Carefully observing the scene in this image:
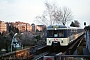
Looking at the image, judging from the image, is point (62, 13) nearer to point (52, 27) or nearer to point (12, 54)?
point (52, 27)

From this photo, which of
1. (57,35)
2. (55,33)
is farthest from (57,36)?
(55,33)

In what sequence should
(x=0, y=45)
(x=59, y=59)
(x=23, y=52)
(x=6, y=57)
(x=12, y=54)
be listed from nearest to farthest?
(x=59, y=59)
(x=6, y=57)
(x=12, y=54)
(x=23, y=52)
(x=0, y=45)

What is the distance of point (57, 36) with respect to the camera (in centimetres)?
2034

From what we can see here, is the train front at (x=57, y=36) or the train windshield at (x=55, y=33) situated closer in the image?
the train front at (x=57, y=36)

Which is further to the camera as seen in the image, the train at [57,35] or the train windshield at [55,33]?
the train windshield at [55,33]

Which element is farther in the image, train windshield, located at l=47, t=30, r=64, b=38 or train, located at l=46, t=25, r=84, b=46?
train windshield, located at l=47, t=30, r=64, b=38

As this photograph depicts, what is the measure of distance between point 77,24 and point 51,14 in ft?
149

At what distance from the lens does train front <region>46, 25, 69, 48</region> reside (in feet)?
65.9

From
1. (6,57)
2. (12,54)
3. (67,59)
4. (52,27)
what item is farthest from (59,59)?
(52,27)

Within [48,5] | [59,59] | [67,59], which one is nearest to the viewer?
[59,59]

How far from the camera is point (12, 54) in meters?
15.2

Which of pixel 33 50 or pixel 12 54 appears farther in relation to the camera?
pixel 33 50

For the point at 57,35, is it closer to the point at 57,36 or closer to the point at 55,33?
the point at 57,36

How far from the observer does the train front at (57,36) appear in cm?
2009
